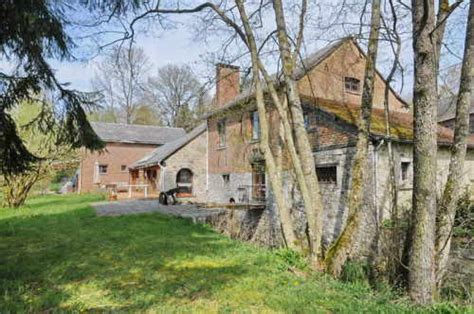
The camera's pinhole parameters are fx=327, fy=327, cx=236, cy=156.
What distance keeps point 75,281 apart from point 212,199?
15026 mm

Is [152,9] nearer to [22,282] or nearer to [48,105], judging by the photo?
[48,105]

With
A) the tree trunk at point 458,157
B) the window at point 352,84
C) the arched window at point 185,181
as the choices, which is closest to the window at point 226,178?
the arched window at point 185,181

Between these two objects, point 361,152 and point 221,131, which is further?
point 221,131

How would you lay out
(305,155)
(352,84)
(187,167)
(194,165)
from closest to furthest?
(305,155), (352,84), (187,167), (194,165)

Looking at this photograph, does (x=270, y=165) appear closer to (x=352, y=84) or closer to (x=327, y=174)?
(x=327, y=174)

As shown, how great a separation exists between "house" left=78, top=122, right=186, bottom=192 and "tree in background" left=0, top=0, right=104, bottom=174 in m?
20.5

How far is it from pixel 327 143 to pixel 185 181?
12079 millimetres

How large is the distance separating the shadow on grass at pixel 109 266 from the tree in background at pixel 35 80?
6.04ft

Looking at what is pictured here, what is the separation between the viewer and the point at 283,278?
4824mm

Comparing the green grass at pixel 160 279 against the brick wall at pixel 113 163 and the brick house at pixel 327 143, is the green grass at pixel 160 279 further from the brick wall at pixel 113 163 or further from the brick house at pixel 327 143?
the brick wall at pixel 113 163

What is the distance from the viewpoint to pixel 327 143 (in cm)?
1105

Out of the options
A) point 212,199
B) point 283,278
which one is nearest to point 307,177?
point 283,278

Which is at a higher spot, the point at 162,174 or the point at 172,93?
the point at 172,93

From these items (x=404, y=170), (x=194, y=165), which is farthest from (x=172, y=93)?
(x=404, y=170)
